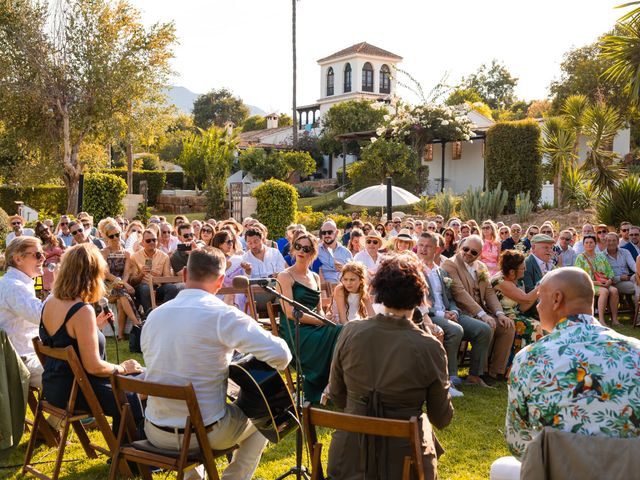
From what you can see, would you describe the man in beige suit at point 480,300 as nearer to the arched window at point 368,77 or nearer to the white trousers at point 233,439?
the white trousers at point 233,439

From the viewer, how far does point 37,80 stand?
2422 cm

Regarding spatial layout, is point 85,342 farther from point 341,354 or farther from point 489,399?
point 489,399

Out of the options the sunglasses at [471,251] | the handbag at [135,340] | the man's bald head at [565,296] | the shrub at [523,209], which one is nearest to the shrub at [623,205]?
the shrub at [523,209]

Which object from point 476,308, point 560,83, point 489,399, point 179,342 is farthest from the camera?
point 560,83

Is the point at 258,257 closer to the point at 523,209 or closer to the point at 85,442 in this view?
the point at 85,442

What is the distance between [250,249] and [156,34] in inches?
727

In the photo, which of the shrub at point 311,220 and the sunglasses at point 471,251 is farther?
the shrub at point 311,220

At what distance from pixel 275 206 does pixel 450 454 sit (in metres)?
14.9

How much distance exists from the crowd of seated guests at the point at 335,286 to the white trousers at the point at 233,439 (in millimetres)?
523

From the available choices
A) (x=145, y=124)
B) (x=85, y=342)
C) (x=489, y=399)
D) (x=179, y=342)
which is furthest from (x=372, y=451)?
(x=145, y=124)

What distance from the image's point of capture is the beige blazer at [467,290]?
740 centimetres

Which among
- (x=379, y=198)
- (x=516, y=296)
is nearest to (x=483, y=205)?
(x=379, y=198)

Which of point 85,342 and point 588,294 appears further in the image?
point 85,342

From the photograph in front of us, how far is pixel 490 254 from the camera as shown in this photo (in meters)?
11.2
